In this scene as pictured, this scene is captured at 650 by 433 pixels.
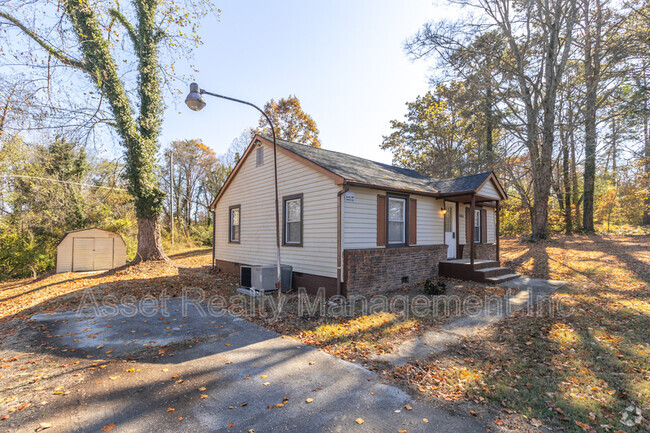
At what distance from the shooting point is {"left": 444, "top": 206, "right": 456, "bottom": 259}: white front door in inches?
443

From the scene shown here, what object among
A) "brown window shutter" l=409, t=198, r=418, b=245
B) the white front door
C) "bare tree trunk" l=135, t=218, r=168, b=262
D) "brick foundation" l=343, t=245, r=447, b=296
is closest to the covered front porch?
the white front door

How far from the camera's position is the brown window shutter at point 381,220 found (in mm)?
8459

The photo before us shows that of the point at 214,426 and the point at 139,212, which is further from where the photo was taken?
the point at 139,212

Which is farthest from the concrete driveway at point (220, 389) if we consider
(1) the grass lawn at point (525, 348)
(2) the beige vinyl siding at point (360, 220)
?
(2) the beige vinyl siding at point (360, 220)

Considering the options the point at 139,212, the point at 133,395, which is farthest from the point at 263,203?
the point at 133,395

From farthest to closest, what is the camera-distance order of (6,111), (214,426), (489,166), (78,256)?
(489,166) < (78,256) < (6,111) < (214,426)

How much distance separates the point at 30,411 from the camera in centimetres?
313

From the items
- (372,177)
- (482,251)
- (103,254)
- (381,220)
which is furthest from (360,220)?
(103,254)

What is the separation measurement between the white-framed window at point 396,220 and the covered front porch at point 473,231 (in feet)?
6.66

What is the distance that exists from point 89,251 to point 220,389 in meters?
15.5

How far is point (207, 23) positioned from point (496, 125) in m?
15.0

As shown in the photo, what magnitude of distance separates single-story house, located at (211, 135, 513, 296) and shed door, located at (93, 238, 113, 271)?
23.9ft

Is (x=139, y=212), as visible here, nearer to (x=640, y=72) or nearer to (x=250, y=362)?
(x=250, y=362)

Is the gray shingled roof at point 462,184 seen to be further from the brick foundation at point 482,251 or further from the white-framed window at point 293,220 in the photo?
the white-framed window at point 293,220
